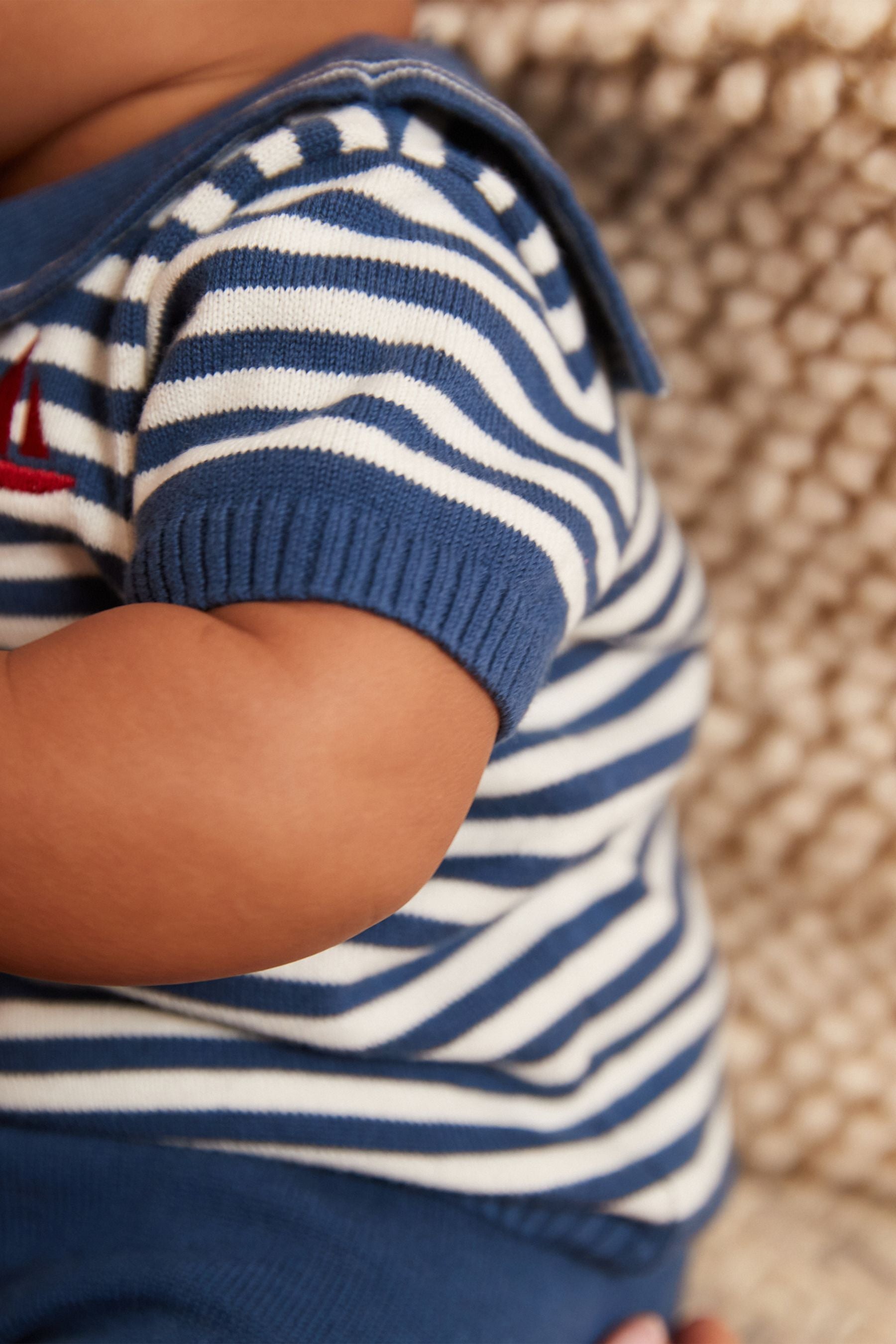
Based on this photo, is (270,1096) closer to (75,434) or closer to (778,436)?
(75,434)

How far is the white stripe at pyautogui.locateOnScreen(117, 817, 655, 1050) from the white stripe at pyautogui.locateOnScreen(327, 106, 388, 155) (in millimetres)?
291

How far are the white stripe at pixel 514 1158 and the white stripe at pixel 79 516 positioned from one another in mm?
231

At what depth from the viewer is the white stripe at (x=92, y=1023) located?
462 millimetres

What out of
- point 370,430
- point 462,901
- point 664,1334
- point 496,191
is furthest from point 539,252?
point 664,1334

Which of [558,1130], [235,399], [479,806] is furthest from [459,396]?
[558,1130]

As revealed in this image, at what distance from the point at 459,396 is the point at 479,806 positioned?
0.18m

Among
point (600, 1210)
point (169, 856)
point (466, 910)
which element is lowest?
point (600, 1210)

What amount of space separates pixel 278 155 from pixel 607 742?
0.86 feet

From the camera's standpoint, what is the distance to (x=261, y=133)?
41cm

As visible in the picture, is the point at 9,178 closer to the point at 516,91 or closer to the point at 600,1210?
the point at 516,91

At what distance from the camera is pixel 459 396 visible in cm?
36

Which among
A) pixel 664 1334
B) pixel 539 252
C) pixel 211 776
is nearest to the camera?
pixel 211 776

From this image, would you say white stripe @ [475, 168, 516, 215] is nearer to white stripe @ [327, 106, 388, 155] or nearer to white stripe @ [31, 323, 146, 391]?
white stripe @ [327, 106, 388, 155]

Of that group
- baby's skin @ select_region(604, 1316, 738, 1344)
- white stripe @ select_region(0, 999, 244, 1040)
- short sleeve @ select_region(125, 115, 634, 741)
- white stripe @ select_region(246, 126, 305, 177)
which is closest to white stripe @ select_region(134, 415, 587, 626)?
short sleeve @ select_region(125, 115, 634, 741)
